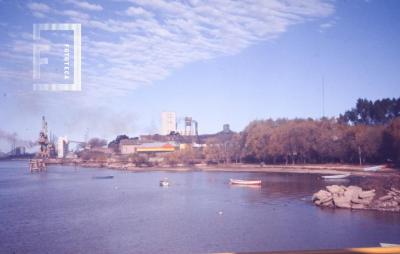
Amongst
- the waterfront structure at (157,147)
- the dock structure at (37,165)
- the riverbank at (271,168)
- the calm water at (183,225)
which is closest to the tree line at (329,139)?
the riverbank at (271,168)

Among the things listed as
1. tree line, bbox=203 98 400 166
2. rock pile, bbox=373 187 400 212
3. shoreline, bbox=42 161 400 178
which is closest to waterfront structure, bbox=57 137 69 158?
shoreline, bbox=42 161 400 178

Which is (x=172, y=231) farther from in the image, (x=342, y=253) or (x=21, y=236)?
(x=342, y=253)

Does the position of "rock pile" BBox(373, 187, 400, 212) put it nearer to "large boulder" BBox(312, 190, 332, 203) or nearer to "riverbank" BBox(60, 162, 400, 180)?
"large boulder" BBox(312, 190, 332, 203)

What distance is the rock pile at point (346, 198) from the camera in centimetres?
1078

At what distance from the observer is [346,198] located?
11.0m

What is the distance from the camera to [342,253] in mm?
1239

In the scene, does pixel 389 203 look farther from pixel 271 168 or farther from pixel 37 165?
pixel 37 165

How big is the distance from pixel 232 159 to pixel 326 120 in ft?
32.1

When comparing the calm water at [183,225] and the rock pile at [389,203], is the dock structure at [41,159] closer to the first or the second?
the calm water at [183,225]

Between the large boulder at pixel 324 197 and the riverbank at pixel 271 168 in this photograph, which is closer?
the large boulder at pixel 324 197

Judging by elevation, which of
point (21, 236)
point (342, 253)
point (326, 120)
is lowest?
point (21, 236)

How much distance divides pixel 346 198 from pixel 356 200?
0.26 m

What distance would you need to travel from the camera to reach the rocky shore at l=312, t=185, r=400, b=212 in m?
10.4

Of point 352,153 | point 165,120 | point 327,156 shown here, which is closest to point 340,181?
point 352,153
